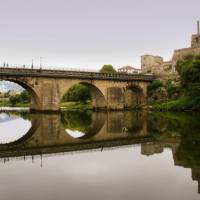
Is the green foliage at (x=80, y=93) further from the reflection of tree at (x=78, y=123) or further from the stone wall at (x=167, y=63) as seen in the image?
the reflection of tree at (x=78, y=123)

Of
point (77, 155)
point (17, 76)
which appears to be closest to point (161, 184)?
point (77, 155)

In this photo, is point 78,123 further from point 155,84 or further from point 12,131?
point 155,84

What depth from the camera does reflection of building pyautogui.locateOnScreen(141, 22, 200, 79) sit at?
8850 cm

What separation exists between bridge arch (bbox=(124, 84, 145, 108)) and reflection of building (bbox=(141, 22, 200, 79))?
7.93 metres

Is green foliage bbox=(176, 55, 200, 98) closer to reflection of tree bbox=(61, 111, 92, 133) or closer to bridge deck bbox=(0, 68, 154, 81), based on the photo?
bridge deck bbox=(0, 68, 154, 81)

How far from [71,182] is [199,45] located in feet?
304

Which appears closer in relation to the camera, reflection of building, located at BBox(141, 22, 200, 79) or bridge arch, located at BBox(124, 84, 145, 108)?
bridge arch, located at BBox(124, 84, 145, 108)

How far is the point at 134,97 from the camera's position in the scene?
83.7 m

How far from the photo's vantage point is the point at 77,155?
1864 cm


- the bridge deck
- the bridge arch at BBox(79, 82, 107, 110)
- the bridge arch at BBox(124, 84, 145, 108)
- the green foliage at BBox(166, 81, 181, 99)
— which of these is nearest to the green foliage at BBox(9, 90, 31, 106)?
the bridge arch at BBox(124, 84, 145, 108)

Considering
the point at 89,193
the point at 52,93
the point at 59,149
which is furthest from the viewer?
the point at 52,93

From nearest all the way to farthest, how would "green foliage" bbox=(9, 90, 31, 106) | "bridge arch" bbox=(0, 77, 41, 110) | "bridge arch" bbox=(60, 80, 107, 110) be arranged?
"bridge arch" bbox=(0, 77, 41, 110) < "bridge arch" bbox=(60, 80, 107, 110) < "green foliage" bbox=(9, 90, 31, 106)

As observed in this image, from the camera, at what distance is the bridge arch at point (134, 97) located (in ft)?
265

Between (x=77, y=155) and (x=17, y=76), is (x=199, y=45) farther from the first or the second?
(x=77, y=155)
